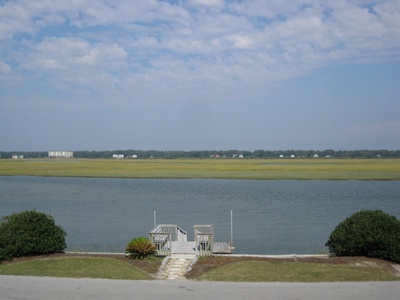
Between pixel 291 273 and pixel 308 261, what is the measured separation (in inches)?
84.6

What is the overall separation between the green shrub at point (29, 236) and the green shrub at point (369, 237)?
8.79m

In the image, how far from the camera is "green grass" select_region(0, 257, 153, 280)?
42.0ft

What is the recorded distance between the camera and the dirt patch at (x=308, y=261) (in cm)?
1376

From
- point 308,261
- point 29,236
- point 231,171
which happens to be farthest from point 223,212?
point 231,171

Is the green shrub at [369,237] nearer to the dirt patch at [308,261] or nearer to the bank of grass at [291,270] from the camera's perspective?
the dirt patch at [308,261]

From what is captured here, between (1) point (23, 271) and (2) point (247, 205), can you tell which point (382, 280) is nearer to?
(1) point (23, 271)

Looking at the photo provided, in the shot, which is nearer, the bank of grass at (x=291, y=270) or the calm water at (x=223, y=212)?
the bank of grass at (x=291, y=270)

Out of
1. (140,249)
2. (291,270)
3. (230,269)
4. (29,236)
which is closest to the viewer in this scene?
(291,270)

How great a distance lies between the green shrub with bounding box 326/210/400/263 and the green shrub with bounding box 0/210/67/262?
8.79 meters

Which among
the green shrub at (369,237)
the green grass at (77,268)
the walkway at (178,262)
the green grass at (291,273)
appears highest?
the green shrub at (369,237)

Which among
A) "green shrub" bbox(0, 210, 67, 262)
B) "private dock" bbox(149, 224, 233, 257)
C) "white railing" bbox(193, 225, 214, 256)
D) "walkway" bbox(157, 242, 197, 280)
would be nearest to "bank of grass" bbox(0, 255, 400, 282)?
"walkway" bbox(157, 242, 197, 280)

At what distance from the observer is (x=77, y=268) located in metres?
13.4

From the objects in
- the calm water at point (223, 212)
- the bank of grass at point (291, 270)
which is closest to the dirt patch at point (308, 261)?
the bank of grass at point (291, 270)

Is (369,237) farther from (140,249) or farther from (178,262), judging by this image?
(140,249)
